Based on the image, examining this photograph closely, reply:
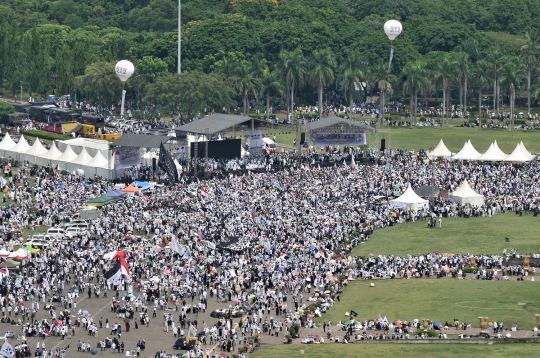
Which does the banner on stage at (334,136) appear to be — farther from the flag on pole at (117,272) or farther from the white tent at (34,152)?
the flag on pole at (117,272)

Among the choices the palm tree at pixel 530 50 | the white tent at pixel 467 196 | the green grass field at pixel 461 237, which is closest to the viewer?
the green grass field at pixel 461 237

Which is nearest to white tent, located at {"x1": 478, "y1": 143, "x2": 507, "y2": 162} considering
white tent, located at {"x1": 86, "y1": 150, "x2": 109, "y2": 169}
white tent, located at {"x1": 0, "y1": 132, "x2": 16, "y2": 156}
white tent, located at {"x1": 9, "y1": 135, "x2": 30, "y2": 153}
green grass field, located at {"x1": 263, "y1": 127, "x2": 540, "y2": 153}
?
green grass field, located at {"x1": 263, "y1": 127, "x2": 540, "y2": 153}

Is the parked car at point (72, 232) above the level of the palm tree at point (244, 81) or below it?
below

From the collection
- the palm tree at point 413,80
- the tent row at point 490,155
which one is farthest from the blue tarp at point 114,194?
the palm tree at point 413,80

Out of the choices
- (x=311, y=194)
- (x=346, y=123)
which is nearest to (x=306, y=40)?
(x=346, y=123)

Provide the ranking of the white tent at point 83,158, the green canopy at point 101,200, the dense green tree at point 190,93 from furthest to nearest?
1. the dense green tree at point 190,93
2. the white tent at point 83,158
3. the green canopy at point 101,200

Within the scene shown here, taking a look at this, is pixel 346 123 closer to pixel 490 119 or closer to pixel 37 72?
pixel 490 119

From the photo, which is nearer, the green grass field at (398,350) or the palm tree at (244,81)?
the green grass field at (398,350)
